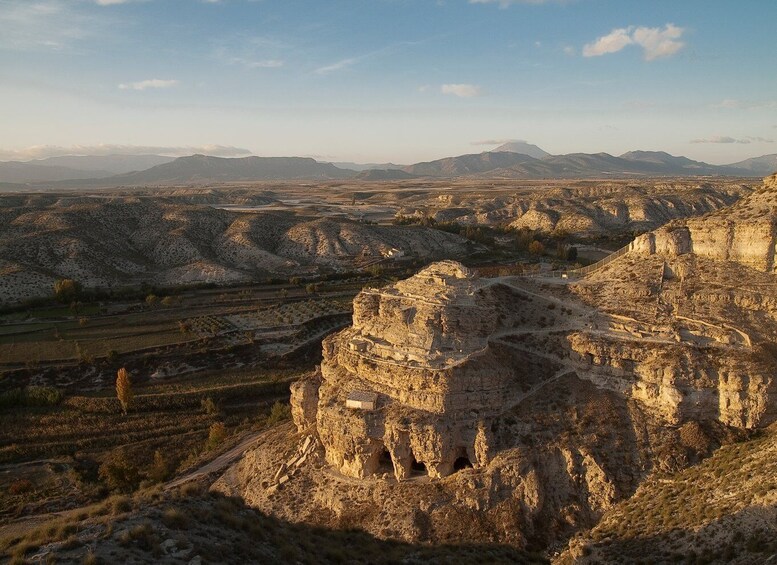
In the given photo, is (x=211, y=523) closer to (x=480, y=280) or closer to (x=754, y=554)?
(x=754, y=554)

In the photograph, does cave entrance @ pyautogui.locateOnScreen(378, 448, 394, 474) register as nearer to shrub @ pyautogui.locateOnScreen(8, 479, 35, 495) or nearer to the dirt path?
the dirt path

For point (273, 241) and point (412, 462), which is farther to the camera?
point (273, 241)

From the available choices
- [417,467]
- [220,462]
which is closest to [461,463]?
[417,467]

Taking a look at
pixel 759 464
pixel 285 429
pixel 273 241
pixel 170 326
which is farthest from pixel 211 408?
pixel 273 241

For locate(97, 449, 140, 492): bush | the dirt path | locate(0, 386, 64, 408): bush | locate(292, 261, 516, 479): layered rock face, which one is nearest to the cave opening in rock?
locate(292, 261, 516, 479): layered rock face

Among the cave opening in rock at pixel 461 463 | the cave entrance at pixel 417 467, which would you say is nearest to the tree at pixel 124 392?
the cave entrance at pixel 417 467

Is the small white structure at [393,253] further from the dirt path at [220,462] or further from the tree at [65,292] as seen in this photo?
the dirt path at [220,462]
